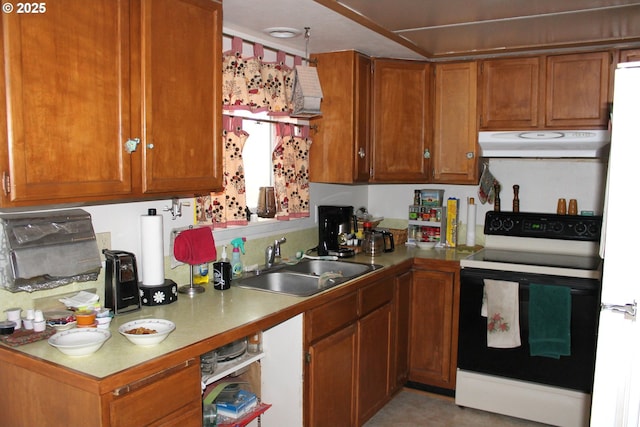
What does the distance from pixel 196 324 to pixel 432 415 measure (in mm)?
1945

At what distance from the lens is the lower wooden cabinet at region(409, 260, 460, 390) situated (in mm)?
3484

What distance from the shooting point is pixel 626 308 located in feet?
5.53

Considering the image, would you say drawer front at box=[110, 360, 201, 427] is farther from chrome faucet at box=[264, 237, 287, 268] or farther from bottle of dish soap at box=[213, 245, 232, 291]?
chrome faucet at box=[264, 237, 287, 268]

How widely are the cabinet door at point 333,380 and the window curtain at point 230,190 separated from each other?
2.72ft

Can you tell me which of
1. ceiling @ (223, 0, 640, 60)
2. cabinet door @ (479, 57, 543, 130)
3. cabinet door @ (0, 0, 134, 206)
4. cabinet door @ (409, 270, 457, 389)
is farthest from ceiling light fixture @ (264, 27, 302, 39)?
cabinet door @ (409, 270, 457, 389)

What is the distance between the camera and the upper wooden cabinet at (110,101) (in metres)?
1.62

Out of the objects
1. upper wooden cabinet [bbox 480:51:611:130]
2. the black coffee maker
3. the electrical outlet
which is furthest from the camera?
the black coffee maker

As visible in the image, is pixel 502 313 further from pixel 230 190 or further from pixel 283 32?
pixel 283 32

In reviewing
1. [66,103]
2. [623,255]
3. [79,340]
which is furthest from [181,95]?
[623,255]

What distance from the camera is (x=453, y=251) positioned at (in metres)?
3.79

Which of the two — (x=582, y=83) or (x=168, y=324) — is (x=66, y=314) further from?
(x=582, y=83)

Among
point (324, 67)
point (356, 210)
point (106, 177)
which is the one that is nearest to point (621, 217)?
point (106, 177)

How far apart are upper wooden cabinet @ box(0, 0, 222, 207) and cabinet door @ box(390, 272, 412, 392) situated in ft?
5.05

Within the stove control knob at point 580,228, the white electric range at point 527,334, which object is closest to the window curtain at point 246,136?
the white electric range at point 527,334
